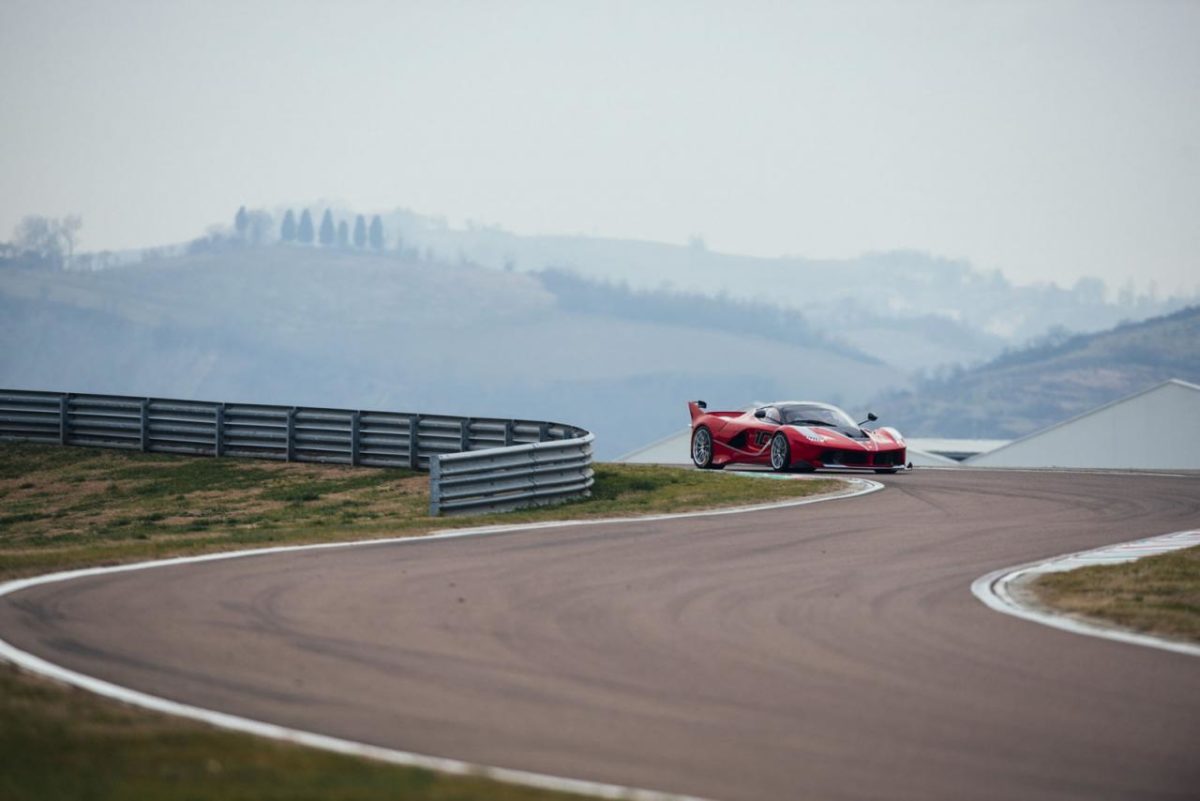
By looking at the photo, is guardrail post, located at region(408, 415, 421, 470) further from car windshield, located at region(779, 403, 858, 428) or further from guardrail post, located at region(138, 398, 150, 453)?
guardrail post, located at region(138, 398, 150, 453)

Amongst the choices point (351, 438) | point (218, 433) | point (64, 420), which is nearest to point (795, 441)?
point (351, 438)

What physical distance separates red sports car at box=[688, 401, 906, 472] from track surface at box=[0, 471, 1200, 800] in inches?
442

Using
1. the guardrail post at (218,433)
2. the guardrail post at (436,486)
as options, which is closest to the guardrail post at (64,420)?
the guardrail post at (218,433)

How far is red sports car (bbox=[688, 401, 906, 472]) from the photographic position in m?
26.5

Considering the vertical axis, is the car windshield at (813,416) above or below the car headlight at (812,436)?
above

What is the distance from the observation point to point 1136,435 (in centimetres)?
5359

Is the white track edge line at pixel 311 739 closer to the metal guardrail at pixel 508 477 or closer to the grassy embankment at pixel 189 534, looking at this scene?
the grassy embankment at pixel 189 534

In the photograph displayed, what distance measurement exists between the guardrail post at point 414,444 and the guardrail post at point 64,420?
33.0ft

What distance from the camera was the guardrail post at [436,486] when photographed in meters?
19.5

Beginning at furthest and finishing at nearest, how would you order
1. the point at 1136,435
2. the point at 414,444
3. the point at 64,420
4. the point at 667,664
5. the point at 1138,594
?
the point at 1136,435
the point at 64,420
the point at 414,444
the point at 1138,594
the point at 667,664

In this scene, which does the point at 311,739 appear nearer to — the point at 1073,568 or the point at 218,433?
the point at 1073,568

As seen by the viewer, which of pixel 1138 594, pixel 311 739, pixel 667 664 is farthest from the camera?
pixel 1138 594

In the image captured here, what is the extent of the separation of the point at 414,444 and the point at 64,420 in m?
10.3

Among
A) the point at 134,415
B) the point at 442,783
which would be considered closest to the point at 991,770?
the point at 442,783
